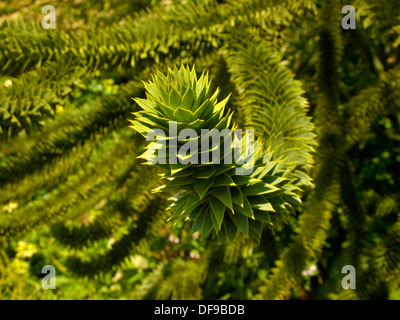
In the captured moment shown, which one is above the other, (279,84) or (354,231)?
(279,84)

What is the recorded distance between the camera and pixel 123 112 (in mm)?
1286

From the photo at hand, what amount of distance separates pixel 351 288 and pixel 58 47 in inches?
63.0

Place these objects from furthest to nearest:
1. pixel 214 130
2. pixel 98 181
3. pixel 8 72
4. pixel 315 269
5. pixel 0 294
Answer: pixel 0 294 < pixel 315 269 < pixel 98 181 < pixel 8 72 < pixel 214 130

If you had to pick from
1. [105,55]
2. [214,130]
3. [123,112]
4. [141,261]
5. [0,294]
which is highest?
[105,55]

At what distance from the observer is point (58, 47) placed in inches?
Result: 45.2

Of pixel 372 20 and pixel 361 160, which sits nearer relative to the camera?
pixel 372 20

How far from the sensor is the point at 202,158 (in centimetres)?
79

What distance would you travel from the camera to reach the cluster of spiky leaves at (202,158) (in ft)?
2.48

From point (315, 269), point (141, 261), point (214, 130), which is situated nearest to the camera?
point (214, 130)

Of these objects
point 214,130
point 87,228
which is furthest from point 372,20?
point 87,228

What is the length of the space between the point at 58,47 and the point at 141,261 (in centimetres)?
220

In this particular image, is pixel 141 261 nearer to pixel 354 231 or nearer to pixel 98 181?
pixel 98 181

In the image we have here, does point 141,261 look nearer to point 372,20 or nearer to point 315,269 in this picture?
point 315,269

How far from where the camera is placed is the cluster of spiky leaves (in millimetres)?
755
